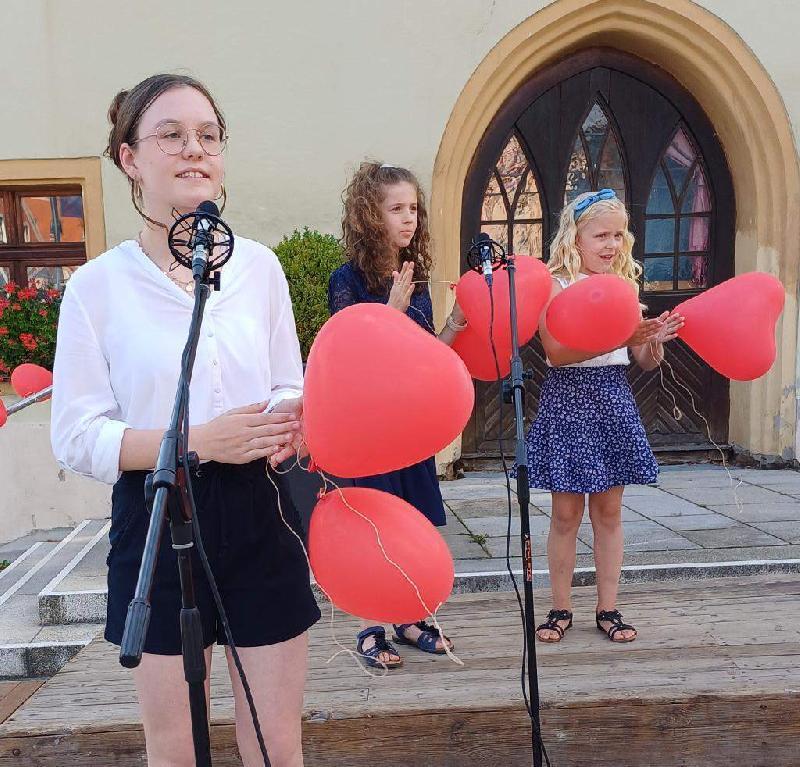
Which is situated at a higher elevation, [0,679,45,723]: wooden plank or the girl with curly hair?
the girl with curly hair

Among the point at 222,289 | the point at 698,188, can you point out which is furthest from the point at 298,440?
the point at 698,188

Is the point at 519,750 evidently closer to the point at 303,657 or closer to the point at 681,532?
the point at 303,657

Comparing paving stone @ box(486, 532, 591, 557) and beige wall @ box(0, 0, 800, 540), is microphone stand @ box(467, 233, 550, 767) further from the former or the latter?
beige wall @ box(0, 0, 800, 540)

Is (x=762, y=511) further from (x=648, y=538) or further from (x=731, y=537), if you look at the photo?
(x=648, y=538)

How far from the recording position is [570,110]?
592cm

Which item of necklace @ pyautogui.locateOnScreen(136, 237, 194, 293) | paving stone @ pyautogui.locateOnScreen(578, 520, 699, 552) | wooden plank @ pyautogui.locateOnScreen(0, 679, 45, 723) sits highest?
necklace @ pyautogui.locateOnScreen(136, 237, 194, 293)

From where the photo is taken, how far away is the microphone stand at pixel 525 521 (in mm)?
1932

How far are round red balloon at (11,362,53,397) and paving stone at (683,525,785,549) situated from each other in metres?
3.31

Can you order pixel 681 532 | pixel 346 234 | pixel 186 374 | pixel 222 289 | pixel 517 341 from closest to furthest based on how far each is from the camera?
1. pixel 186 374
2. pixel 222 289
3. pixel 517 341
4. pixel 346 234
5. pixel 681 532

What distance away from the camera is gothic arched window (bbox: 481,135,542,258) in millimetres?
5965

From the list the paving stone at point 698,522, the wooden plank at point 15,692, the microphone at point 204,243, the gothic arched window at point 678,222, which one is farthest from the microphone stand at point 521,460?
the gothic arched window at point 678,222

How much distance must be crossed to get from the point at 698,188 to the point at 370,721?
5231 mm

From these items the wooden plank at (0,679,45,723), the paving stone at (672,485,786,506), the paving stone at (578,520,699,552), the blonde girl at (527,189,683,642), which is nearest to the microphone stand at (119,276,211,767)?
the blonde girl at (527,189,683,642)

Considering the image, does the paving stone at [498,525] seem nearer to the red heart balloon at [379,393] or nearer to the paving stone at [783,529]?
the paving stone at [783,529]
